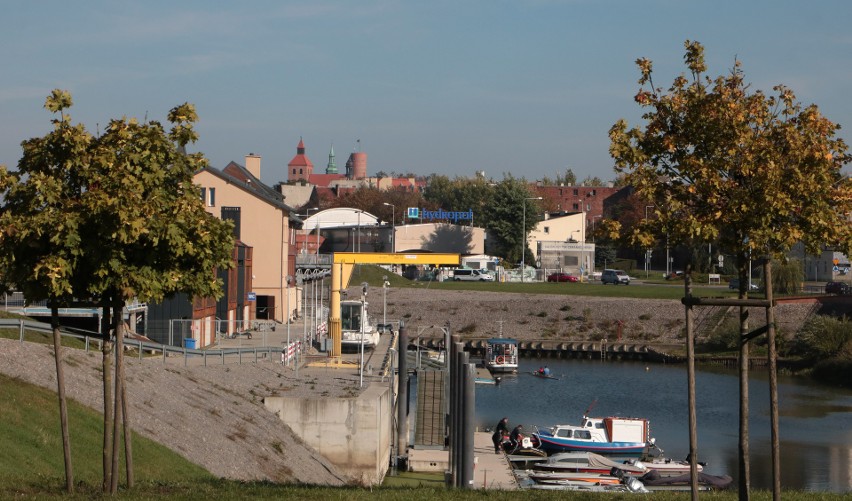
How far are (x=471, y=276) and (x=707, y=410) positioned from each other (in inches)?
2538

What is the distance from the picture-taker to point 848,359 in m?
71.2

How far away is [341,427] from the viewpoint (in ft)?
108

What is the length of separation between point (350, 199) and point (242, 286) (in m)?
122

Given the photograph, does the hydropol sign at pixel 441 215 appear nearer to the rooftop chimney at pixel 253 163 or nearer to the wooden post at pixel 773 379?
the rooftop chimney at pixel 253 163

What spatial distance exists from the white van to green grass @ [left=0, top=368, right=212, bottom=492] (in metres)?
94.6

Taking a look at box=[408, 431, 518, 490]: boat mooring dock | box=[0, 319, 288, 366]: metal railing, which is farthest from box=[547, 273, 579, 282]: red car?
box=[408, 431, 518, 490]: boat mooring dock

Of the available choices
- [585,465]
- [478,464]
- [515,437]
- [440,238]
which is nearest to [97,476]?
[478,464]

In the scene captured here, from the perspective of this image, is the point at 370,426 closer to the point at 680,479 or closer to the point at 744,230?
the point at 680,479

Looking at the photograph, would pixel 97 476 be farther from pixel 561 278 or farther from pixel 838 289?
pixel 561 278

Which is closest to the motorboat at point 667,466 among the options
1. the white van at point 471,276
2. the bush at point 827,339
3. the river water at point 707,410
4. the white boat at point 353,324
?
the river water at point 707,410

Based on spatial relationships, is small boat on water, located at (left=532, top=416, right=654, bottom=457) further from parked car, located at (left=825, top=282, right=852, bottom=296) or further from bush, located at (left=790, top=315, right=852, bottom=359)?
parked car, located at (left=825, top=282, right=852, bottom=296)

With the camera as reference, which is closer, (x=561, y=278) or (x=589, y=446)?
(x=589, y=446)

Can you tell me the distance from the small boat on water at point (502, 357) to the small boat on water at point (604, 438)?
88.9 feet

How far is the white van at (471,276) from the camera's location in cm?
11944
